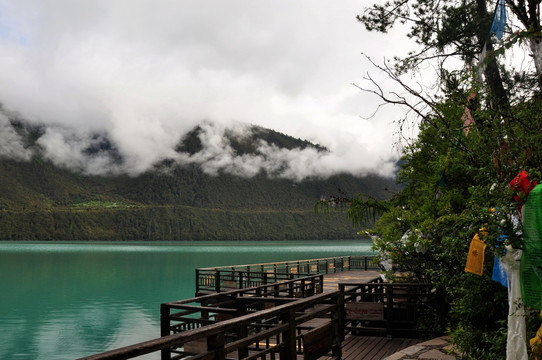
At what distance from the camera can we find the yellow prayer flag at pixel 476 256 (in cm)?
517

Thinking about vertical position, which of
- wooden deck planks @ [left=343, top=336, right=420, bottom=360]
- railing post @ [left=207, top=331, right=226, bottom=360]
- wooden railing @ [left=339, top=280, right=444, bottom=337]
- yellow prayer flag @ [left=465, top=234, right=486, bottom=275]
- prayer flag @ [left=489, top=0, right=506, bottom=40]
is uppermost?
prayer flag @ [left=489, top=0, right=506, bottom=40]

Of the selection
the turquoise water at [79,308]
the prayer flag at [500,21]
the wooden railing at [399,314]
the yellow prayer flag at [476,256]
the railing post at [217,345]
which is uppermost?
the prayer flag at [500,21]

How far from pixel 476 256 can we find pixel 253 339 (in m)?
2.65

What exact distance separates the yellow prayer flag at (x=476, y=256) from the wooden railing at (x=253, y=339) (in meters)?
1.99

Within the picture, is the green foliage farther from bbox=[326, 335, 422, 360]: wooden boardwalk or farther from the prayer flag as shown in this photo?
bbox=[326, 335, 422, 360]: wooden boardwalk

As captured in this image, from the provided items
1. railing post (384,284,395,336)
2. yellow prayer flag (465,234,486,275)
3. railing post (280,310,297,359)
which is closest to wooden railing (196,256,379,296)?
railing post (384,284,395,336)

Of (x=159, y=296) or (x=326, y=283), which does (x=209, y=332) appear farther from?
(x=159, y=296)

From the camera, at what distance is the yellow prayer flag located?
5.17 meters

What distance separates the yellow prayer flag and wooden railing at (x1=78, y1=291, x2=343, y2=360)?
1995 millimetres

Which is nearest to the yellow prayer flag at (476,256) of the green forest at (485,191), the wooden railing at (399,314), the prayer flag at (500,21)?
the green forest at (485,191)

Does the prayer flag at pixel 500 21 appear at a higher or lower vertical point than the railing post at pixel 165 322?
higher

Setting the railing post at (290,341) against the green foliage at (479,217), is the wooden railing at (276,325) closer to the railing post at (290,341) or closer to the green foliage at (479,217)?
the railing post at (290,341)

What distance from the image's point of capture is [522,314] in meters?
4.60

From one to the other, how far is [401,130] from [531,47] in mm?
1963
